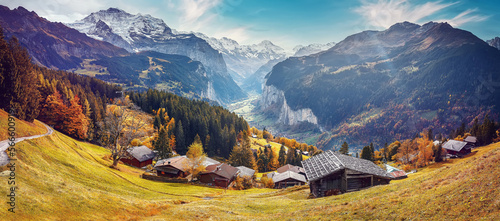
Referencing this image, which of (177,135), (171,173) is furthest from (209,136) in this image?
(171,173)

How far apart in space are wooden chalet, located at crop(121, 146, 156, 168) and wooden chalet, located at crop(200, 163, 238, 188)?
23.7 meters

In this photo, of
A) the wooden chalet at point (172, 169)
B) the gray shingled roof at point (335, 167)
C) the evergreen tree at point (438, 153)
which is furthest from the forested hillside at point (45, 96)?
the evergreen tree at point (438, 153)

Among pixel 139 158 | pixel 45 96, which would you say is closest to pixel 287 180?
pixel 139 158

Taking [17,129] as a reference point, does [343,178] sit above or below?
below

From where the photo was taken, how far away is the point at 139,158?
74.6 m

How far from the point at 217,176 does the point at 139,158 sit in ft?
95.9

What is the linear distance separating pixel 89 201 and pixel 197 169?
47034mm

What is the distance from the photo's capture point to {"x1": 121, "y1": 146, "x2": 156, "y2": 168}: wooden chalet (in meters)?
74.4

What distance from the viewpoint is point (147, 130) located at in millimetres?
109250

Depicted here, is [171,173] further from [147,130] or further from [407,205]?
[407,205]

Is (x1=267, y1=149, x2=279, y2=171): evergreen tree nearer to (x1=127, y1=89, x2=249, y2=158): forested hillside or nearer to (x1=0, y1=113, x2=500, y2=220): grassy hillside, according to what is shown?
(x1=127, y1=89, x2=249, y2=158): forested hillside

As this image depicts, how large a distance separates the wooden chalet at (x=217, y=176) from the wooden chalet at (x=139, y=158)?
23.7m

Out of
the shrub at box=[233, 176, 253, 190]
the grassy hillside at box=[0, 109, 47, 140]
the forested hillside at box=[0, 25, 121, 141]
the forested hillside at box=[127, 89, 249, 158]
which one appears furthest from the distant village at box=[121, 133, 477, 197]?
the forested hillside at box=[127, 89, 249, 158]

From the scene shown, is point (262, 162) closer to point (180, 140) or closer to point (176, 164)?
point (180, 140)
